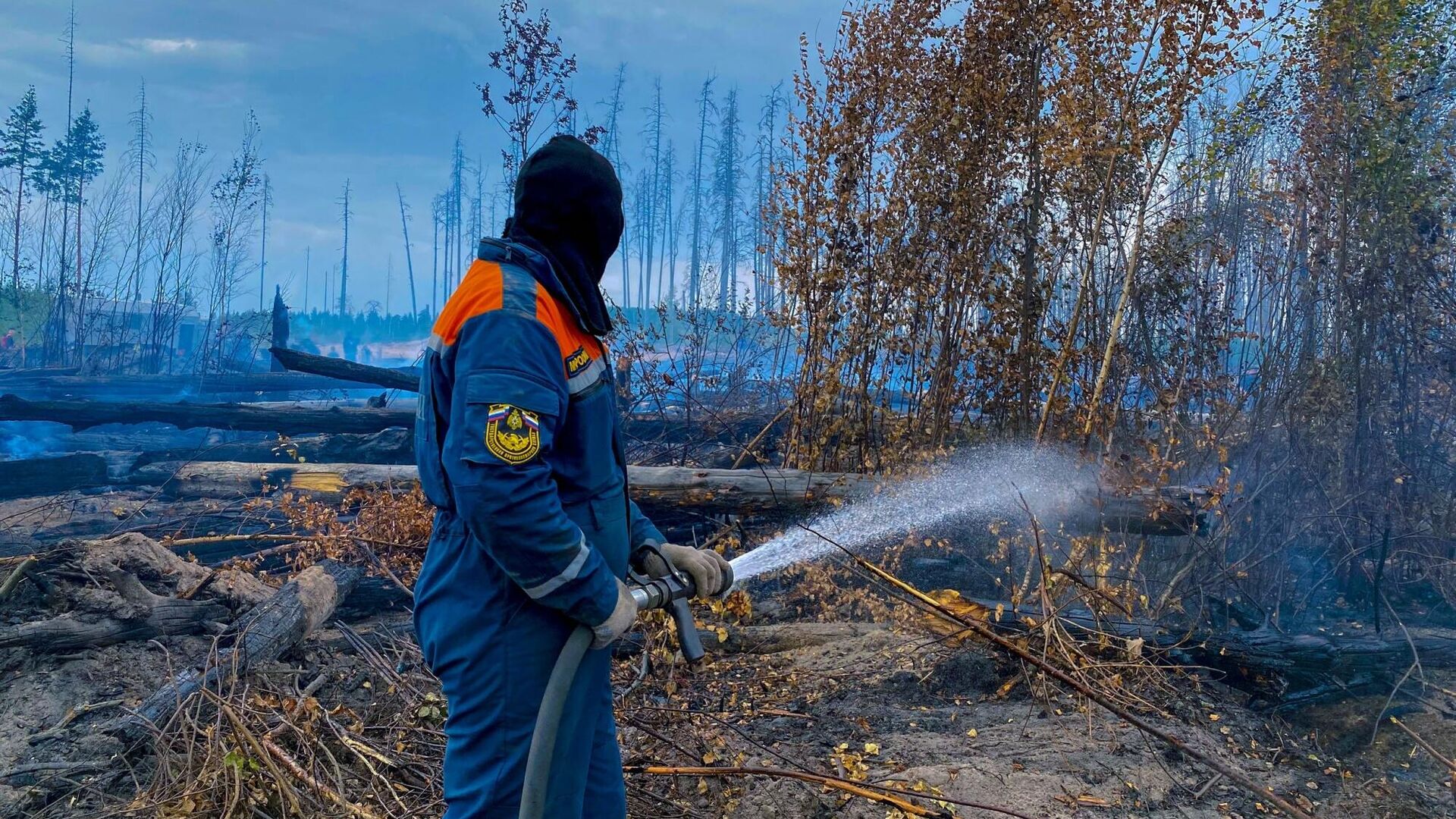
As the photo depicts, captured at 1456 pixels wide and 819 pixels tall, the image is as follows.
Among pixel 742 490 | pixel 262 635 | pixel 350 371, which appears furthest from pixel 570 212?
pixel 350 371

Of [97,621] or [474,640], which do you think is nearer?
[474,640]

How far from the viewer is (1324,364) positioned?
7.18m

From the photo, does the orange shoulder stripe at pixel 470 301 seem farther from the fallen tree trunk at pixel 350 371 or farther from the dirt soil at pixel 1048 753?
the fallen tree trunk at pixel 350 371

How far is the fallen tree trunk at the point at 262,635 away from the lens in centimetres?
364

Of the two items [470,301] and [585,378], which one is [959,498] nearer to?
[585,378]

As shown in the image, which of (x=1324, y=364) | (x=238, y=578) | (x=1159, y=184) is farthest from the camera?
(x=1324, y=364)

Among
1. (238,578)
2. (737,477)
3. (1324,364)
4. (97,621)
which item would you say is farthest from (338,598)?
(1324,364)

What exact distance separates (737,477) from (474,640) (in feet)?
15.7

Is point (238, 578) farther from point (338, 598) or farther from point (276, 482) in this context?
point (276, 482)

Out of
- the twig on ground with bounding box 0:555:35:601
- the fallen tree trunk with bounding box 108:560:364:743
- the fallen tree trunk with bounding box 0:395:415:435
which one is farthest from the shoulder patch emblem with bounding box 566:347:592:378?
the fallen tree trunk with bounding box 0:395:415:435

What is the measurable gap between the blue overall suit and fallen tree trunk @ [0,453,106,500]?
11087 millimetres

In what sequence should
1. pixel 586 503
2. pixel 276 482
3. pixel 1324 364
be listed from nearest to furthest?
pixel 586 503 → pixel 1324 364 → pixel 276 482

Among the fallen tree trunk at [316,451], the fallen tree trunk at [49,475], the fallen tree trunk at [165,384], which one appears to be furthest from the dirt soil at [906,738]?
the fallen tree trunk at [165,384]

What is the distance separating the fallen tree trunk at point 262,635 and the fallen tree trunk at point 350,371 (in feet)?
19.9
